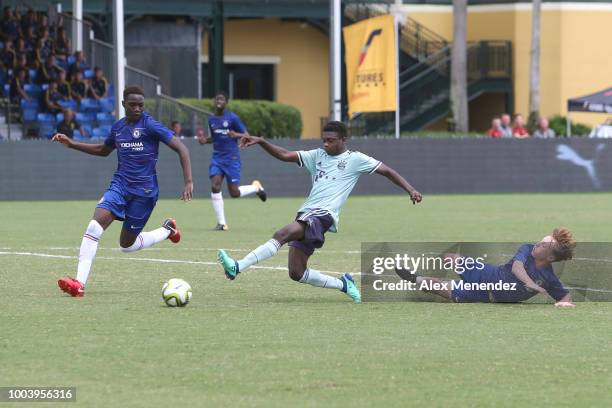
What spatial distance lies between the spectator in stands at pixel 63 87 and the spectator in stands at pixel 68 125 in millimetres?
1667

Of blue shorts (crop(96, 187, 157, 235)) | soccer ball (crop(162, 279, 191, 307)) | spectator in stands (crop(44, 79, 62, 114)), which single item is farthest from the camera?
spectator in stands (crop(44, 79, 62, 114))

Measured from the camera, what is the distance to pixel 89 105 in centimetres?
3481

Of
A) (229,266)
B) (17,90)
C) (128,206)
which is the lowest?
(229,266)

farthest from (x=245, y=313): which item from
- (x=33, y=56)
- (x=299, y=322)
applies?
(x=33, y=56)

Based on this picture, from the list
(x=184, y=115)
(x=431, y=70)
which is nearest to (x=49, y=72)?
(x=184, y=115)

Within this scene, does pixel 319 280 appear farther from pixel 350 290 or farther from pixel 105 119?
pixel 105 119

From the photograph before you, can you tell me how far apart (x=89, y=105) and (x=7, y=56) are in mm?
2493

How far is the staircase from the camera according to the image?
1902 inches

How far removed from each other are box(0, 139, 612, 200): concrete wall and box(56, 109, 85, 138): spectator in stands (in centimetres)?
51

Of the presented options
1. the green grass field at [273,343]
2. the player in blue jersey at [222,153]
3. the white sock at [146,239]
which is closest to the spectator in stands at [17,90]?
the player in blue jersey at [222,153]

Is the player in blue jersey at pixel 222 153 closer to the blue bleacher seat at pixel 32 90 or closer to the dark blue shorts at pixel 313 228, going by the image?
the dark blue shorts at pixel 313 228

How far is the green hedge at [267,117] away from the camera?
1656 inches

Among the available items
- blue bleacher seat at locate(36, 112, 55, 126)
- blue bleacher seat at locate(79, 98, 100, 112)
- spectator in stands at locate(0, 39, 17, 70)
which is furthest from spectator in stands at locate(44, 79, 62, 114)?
spectator in stands at locate(0, 39, 17, 70)

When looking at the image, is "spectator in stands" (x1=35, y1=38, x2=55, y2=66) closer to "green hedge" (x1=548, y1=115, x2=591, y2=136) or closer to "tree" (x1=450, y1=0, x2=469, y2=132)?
"tree" (x1=450, y1=0, x2=469, y2=132)
